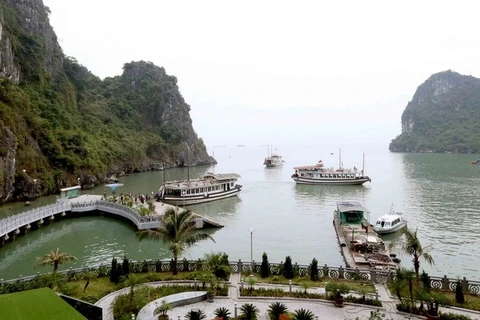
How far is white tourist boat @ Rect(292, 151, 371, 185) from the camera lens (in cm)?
7594

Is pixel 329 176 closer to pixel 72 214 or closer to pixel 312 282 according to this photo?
pixel 72 214

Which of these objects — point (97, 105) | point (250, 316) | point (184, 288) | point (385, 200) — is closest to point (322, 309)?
point (250, 316)

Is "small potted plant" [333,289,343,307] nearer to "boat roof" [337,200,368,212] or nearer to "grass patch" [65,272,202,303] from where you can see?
"grass patch" [65,272,202,303]

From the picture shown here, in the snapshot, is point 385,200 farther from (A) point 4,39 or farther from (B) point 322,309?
(A) point 4,39

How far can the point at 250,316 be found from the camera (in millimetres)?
16750

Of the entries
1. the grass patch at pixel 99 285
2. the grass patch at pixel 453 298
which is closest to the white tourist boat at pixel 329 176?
the grass patch at pixel 453 298

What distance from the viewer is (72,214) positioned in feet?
156

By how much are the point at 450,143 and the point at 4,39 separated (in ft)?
608

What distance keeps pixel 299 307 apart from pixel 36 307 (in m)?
11.1

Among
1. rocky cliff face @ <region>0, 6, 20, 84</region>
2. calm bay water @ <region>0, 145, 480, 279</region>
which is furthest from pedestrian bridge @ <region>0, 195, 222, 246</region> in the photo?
rocky cliff face @ <region>0, 6, 20, 84</region>

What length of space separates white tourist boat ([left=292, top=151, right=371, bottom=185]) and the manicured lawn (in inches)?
2621

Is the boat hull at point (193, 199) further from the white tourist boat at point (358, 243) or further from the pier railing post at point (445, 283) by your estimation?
the pier railing post at point (445, 283)

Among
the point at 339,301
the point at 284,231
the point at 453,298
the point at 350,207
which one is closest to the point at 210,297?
the point at 339,301

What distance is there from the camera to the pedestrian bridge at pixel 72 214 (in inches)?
1442
